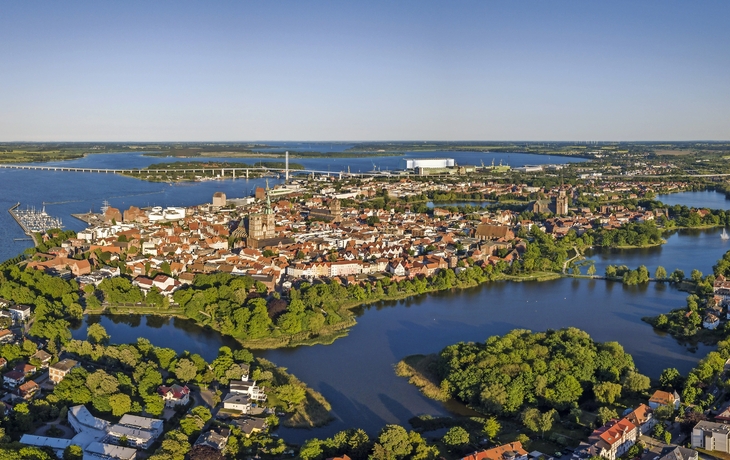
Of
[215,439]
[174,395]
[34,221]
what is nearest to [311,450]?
[215,439]

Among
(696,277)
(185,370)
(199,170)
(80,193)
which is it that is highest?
(199,170)

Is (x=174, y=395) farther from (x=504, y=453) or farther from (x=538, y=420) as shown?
(x=538, y=420)

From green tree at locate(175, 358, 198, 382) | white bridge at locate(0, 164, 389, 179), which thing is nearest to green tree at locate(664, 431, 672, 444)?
green tree at locate(175, 358, 198, 382)

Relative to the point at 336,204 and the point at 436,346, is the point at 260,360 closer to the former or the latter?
the point at 436,346

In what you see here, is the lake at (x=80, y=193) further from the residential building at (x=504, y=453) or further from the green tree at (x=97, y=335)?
the residential building at (x=504, y=453)

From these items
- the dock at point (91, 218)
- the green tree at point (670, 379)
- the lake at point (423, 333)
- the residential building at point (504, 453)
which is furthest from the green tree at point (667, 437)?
the dock at point (91, 218)
